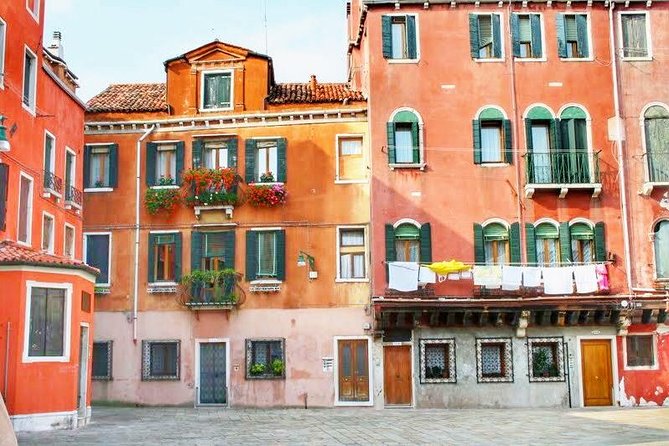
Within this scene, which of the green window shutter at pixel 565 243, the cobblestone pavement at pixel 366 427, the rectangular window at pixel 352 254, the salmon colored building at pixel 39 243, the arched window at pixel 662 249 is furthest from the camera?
the rectangular window at pixel 352 254

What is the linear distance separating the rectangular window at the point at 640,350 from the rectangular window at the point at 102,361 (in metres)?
17.5

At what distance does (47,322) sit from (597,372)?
58.0ft

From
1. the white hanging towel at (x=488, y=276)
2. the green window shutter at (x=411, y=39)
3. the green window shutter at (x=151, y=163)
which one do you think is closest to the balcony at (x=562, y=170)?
the white hanging towel at (x=488, y=276)

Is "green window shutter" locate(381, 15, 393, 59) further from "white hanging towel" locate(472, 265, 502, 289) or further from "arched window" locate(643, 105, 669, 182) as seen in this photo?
"arched window" locate(643, 105, 669, 182)

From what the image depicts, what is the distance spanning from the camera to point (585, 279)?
89.5 ft

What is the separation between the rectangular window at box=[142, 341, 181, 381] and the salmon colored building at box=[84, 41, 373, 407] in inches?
1.4

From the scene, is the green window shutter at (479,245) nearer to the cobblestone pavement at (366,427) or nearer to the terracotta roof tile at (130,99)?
the cobblestone pavement at (366,427)

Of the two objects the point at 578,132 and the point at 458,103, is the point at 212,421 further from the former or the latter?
the point at 578,132

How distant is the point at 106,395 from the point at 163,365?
215cm

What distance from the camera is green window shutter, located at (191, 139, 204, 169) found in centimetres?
2928

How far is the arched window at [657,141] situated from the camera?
28.2m

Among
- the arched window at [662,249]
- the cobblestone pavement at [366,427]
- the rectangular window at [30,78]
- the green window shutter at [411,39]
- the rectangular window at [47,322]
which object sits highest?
the green window shutter at [411,39]

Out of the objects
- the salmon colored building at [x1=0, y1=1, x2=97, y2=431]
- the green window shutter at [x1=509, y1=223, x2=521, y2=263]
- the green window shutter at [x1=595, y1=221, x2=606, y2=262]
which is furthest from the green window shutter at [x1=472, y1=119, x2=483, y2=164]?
the salmon colored building at [x1=0, y1=1, x2=97, y2=431]

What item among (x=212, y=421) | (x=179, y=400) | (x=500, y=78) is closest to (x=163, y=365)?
(x=179, y=400)
